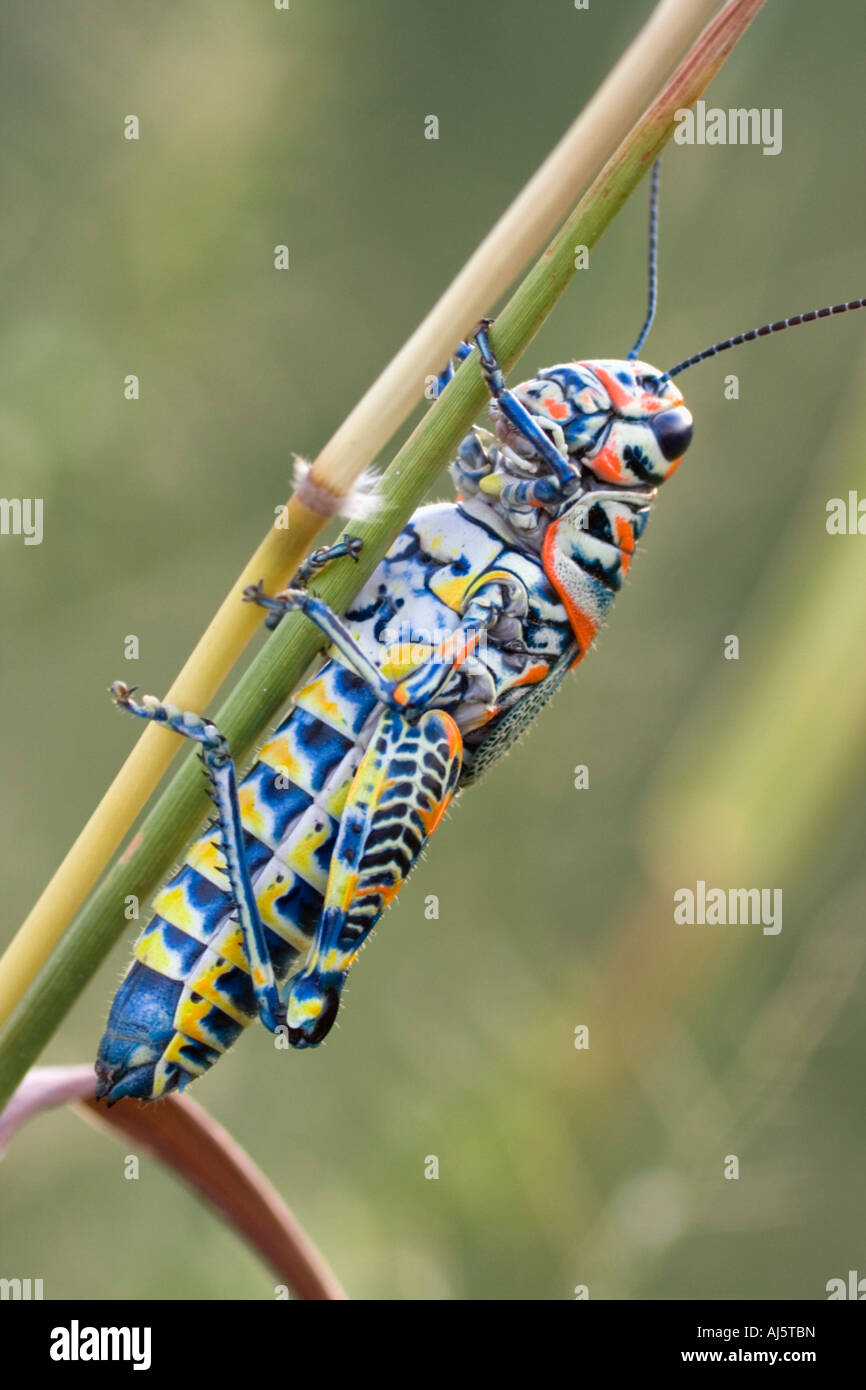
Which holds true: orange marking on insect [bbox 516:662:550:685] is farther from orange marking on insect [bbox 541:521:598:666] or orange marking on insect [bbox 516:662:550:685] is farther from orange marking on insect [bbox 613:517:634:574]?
orange marking on insect [bbox 613:517:634:574]

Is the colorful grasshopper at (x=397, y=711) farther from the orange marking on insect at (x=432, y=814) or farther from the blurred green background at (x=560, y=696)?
the blurred green background at (x=560, y=696)

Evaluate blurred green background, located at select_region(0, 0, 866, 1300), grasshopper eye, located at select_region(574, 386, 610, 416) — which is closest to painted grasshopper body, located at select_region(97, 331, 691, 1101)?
grasshopper eye, located at select_region(574, 386, 610, 416)

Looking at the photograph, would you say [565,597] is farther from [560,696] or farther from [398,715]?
[560,696]

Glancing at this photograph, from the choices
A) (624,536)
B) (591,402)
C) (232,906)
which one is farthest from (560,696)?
(232,906)

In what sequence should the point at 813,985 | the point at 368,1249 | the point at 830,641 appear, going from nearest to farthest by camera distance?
the point at 830,641 < the point at 813,985 < the point at 368,1249

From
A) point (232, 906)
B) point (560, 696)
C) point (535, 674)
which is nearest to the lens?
point (232, 906)

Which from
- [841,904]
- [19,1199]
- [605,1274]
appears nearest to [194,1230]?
[19,1199]

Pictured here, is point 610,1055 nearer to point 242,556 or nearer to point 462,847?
point 462,847
